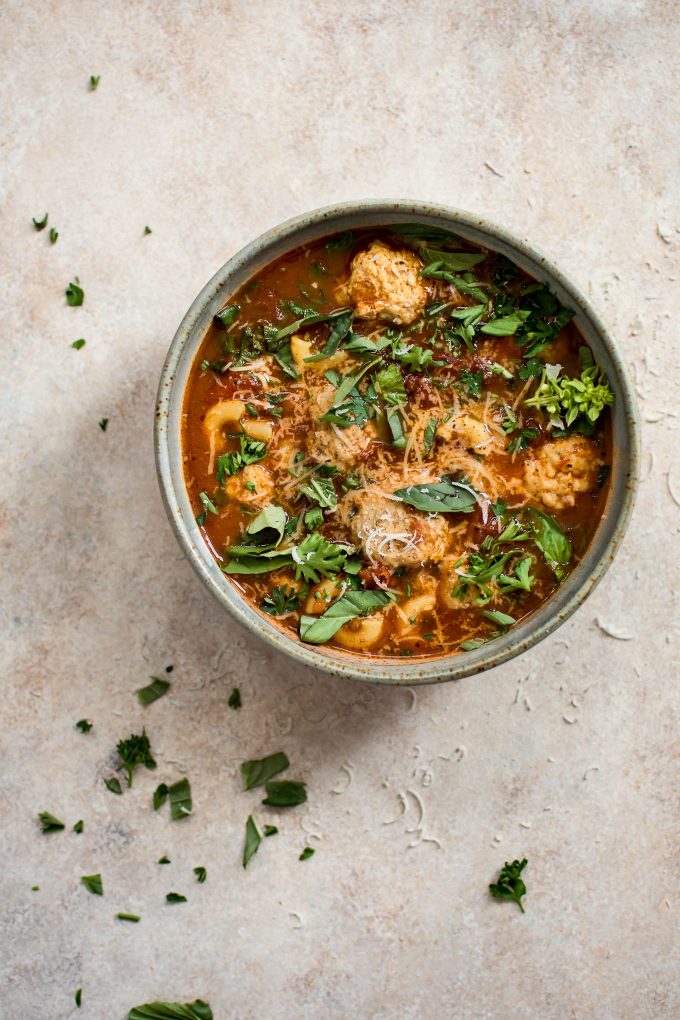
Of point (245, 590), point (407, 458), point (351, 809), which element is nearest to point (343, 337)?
point (407, 458)

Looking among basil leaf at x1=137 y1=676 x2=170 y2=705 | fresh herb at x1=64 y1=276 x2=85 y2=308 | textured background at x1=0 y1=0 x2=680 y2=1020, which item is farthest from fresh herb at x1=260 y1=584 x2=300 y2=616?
fresh herb at x1=64 y1=276 x2=85 y2=308

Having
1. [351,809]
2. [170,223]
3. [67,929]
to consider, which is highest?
[170,223]

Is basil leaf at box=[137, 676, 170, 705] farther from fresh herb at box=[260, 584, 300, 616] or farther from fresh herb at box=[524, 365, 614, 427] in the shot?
fresh herb at box=[524, 365, 614, 427]

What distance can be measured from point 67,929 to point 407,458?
2107 millimetres

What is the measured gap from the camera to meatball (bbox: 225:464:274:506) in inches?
110

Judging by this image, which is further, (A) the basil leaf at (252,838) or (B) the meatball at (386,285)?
(A) the basil leaf at (252,838)

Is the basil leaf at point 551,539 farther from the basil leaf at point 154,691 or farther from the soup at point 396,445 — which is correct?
the basil leaf at point 154,691

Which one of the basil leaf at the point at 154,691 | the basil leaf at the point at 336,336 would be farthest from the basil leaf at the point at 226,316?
the basil leaf at the point at 154,691

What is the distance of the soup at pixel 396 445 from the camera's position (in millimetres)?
2764

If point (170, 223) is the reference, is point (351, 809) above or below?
below

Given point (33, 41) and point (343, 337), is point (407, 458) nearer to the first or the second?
point (343, 337)

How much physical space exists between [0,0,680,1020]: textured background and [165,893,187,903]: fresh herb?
1.2 inches

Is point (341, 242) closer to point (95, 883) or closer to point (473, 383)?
point (473, 383)

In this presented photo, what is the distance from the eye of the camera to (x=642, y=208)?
10.4 ft
